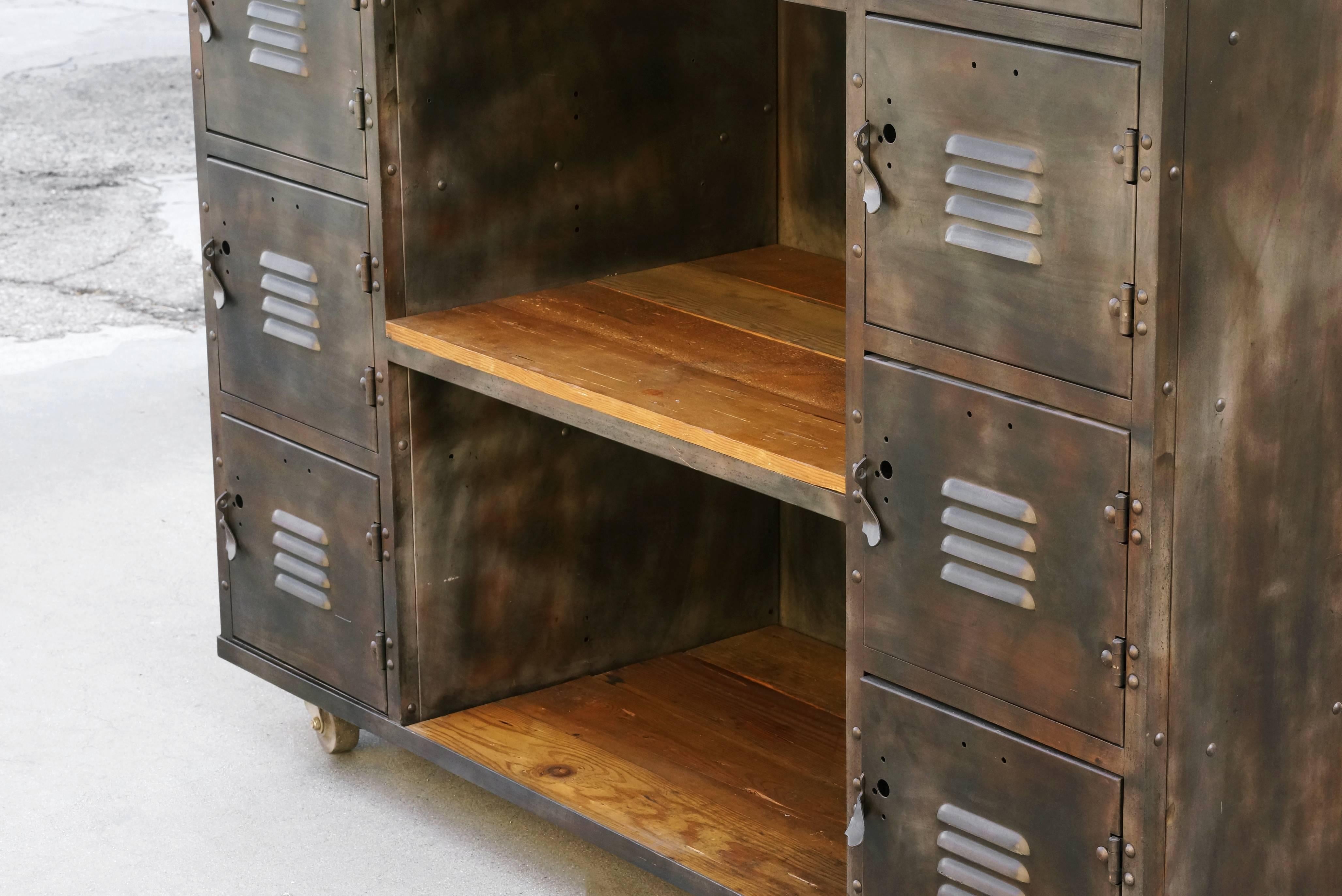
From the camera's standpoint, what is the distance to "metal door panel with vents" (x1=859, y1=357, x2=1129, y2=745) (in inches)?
73.9

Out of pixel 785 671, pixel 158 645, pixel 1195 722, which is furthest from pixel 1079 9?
pixel 158 645

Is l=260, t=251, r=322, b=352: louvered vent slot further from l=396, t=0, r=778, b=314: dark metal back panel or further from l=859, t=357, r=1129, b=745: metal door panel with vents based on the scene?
l=859, t=357, r=1129, b=745: metal door panel with vents

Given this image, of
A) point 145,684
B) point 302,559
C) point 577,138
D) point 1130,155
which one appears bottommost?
point 145,684

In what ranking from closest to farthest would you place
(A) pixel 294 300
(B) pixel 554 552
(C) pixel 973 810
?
(C) pixel 973 810, (A) pixel 294 300, (B) pixel 554 552

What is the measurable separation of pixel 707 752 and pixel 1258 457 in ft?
3.70

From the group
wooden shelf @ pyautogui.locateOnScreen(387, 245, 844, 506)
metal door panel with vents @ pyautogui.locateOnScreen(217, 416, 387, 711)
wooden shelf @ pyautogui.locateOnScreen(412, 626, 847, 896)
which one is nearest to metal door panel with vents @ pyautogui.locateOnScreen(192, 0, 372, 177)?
wooden shelf @ pyautogui.locateOnScreen(387, 245, 844, 506)

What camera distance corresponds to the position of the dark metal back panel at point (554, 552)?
2.79 metres

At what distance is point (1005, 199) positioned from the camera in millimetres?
1868

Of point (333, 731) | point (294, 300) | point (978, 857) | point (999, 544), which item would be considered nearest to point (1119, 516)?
point (999, 544)

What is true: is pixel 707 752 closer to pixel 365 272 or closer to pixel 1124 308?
pixel 365 272

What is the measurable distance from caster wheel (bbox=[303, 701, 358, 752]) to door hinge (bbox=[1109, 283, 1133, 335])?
5.40 ft

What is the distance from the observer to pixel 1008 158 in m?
1.85

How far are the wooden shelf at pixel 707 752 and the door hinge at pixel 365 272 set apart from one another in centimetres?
63

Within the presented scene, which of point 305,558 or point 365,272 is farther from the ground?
point 365,272
